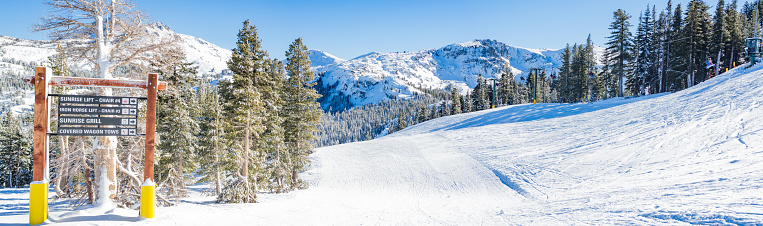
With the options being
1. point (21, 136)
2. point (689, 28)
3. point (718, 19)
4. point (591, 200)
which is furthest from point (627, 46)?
point (21, 136)

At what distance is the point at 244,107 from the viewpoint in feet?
53.6

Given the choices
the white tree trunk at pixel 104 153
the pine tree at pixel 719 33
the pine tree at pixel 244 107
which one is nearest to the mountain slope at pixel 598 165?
the pine tree at pixel 244 107

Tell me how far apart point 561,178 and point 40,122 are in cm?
1763

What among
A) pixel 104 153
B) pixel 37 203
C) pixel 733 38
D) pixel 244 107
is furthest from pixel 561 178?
pixel 733 38

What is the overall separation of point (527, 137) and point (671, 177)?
13698mm

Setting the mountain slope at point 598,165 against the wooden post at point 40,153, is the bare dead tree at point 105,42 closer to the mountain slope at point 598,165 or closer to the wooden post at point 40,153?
the wooden post at point 40,153

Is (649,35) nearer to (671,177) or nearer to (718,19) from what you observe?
(718,19)

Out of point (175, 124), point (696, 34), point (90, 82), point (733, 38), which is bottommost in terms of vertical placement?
point (175, 124)

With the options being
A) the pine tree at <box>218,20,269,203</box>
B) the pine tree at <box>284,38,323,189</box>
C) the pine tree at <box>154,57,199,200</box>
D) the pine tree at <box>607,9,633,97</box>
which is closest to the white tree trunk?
the pine tree at <box>218,20,269,203</box>

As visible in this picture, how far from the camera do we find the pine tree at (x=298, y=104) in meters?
22.8

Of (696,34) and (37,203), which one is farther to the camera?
(696,34)

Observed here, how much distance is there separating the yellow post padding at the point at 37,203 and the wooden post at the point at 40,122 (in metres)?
0.25

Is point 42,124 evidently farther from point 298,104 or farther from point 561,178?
point 561,178

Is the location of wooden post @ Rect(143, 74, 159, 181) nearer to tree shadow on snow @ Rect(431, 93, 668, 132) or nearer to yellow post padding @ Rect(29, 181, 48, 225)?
yellow post padding @ Rect(29, 181, 48, 225)
